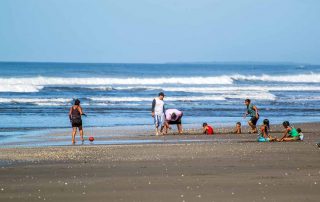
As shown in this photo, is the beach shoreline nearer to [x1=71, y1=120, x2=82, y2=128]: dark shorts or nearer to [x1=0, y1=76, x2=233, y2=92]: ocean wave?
[x1=71, y1=120, x2=82, y2=128]: dark shorts

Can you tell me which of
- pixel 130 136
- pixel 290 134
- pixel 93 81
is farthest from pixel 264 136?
pixel 93 81

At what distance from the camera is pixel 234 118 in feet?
91.3

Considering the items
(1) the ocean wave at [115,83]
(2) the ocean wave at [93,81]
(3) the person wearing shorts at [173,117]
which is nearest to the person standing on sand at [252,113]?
(3) the person wearing shorts at [173,117]

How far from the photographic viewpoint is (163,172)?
1144 centimetres

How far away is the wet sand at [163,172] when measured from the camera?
927cm

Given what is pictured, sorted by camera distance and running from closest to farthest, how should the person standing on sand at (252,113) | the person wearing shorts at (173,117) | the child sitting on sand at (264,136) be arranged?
the child sitting on sand at (264,136) → the person standing on sand at (252,113) → the person wearing shorts at (173,117)

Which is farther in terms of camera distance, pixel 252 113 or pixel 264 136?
pixel 252 113

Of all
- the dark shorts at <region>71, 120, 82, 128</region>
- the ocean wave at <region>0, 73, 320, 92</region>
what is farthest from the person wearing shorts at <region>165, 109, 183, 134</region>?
the ocean wave at <region>0, 73, 320, 92</region>

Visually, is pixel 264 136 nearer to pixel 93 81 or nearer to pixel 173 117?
pixel 173 117

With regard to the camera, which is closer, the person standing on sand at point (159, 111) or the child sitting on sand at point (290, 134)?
the child sitting on sand at point (290, 134)

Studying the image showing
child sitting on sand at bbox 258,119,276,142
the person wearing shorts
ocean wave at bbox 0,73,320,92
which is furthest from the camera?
ocean wave at bbox 0,73,320,92

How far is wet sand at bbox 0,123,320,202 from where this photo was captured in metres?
9.27

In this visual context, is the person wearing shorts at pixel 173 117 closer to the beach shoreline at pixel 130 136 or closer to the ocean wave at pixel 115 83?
the beach shoreline at pixel 130 136

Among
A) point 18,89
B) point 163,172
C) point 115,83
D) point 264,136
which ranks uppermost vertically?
point 115,83
